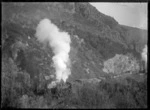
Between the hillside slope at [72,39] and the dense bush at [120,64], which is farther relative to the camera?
the dense bush at [120,64]

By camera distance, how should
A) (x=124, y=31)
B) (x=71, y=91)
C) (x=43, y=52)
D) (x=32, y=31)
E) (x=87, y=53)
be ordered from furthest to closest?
(x=124, y=31) → (x=87, y=53) → (x=32, y=31) → (x=43, y=52) → (x=71, y=91)

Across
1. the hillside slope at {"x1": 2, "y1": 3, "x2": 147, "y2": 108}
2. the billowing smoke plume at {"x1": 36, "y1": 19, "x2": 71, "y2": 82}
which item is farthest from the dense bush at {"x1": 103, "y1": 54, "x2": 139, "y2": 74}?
A: the billowing smoke plume at {"x1": 36, "y1": 19, "x2": 71, "y2": 82}

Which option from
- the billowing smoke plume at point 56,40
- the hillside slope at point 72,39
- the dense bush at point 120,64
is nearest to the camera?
the hillside slope at point 72,39

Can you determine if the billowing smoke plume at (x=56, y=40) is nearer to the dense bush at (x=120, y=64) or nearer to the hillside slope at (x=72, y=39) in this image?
the hillside slope at (x=72, y=39)

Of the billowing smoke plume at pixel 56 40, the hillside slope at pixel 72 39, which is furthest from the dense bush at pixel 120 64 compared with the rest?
the billowing smoke plume at pixel 56 40

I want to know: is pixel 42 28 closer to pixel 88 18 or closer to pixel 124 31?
pixel 88 18

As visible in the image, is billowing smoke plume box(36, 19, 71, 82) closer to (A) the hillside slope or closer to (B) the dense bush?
(A) the hillside slope

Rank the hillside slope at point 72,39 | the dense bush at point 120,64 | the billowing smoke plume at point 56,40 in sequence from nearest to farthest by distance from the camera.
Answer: the hillside slope at point 72,39 → the billowing smoke plume at point 56,40 → the dense bush at point 120,64

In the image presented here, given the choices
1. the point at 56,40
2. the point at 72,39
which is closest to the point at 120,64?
the point at 72,39

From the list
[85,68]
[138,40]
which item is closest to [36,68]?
[85,68]
